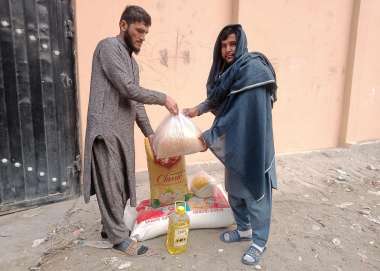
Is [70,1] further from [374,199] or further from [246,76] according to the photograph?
[374,199]

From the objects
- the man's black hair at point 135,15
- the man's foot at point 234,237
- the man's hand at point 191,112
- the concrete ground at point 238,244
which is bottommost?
the concrete ground at point 238,244

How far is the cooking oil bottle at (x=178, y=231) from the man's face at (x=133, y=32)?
1.27 metres

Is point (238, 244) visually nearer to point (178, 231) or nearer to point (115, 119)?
point (178, 231)

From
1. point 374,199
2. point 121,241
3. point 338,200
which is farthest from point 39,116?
point 374,199

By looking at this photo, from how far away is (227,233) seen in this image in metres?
3.06

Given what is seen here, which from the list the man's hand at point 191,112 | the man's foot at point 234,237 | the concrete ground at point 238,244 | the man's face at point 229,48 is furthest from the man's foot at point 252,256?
the man's face at point 229,48

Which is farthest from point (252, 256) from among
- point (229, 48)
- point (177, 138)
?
point (229, 48)

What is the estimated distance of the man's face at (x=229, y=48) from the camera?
2596 mm

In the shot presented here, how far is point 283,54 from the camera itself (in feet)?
16.6

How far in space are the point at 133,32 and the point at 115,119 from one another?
2.06 ft

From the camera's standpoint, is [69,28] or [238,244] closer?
[238,244]

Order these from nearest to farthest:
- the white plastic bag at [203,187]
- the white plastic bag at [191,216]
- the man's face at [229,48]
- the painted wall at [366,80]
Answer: the man's face at [229,48] → the white plastic bag at [191,216] → the white plastic bag at [203,187] → the painted wall at [366,80]

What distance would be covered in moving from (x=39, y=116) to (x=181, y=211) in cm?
180

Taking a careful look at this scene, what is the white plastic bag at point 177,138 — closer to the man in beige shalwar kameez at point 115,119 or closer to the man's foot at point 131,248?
the man in beige shalwar kameez at point 115,119
